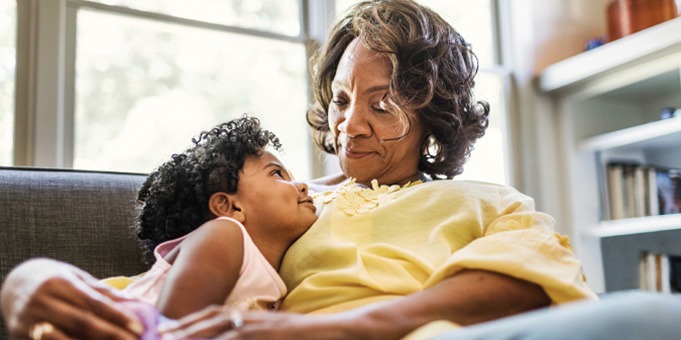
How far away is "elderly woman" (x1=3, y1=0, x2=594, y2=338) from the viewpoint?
0.82 meters

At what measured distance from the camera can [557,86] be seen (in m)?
3.35

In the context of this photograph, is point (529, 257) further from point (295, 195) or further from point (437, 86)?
point (437, 86)

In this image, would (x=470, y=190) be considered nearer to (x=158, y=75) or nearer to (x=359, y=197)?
(x=359, y=197)

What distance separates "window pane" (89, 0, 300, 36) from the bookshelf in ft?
4.34

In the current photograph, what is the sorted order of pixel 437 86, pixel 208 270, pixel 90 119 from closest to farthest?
pixel 208 270 → pixel 437 86 → pixel 90 119

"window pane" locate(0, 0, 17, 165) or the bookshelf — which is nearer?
"window pane" locate(0, 0, 17, 165)

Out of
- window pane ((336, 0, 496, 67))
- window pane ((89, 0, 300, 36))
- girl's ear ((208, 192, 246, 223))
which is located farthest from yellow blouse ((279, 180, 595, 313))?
window pane ((336, 0, 496, 67))

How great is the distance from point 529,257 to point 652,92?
8.72ft

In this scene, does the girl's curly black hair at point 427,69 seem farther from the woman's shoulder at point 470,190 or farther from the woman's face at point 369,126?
the woman's shoulder at point 470,190

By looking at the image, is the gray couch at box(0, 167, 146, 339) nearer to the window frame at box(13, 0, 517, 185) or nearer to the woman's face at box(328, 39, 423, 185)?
the woman's face at box(328, 39, 423, 185)

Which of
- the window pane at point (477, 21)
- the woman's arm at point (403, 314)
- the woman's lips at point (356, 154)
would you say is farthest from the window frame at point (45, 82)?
the window pane at point (477, 21)

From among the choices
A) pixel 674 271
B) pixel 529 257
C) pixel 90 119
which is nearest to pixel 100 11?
pixel 90 119

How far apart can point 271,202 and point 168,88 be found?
1751 mm

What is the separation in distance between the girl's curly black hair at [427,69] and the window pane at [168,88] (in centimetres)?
117
